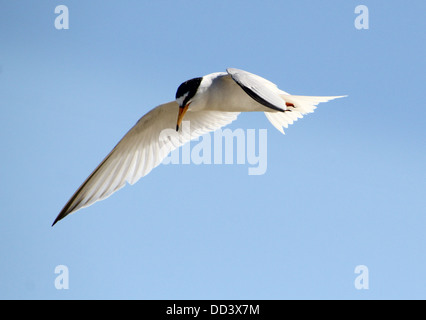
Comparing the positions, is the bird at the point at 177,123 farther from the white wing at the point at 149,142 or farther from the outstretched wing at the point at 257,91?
the outstretched wing at the point at 257,91

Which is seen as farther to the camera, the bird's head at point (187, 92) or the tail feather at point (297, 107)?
the tail feather at point (297, 107)

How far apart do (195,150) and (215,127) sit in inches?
19.5

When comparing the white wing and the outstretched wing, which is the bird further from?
the outstretched wing

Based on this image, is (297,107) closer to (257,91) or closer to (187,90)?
(187,90)

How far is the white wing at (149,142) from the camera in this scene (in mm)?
5410

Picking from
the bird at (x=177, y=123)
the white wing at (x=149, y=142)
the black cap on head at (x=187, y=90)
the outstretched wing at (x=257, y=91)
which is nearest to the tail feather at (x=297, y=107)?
the bird at (x=177, y=123)

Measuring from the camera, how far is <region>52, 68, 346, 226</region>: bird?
16.1ft

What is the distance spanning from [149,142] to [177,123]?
0.75 metres

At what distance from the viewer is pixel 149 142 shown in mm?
5688

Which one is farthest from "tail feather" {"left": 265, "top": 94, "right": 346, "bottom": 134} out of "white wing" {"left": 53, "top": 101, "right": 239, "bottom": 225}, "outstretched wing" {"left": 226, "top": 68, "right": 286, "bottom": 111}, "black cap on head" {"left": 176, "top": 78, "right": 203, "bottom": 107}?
"outstretched wing" {"left": 226, "top": 68, "right": 286, "bottom": 111}

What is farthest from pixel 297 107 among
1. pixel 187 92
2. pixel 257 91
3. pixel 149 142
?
pixel 149 142

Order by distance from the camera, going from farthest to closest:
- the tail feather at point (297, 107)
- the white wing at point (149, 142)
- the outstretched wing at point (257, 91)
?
the white wing at point (149, 142) < the tail feather at point (297, 107) < the outstretched wing at point (257, 91)

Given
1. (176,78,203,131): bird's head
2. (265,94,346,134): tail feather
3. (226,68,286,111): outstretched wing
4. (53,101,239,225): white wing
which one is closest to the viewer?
(226,68,286,111): outstretched wing

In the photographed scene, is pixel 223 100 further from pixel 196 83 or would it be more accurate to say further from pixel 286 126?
pixel 286 126
